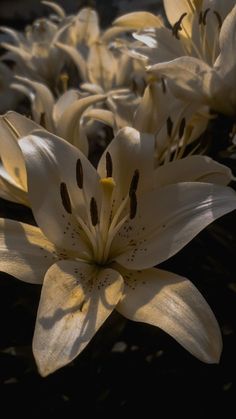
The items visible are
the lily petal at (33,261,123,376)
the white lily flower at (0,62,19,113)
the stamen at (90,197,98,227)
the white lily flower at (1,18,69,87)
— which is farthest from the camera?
the white lily flower at (0,62,19,113)

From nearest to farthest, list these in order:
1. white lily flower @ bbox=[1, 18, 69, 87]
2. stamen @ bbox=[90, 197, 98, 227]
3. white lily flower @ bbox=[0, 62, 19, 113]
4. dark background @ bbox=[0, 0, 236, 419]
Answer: stamen @ bbox=[90, 197, 98, 227], dark background @ bbox=[0, 0, 236, 419], white lily flower @ bbox=[1, 18, 69, 87], white lily flower @ bbox=[0, 62, 19, 113]

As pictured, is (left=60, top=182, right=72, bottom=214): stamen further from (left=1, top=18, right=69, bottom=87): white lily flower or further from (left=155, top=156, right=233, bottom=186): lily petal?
(left=1, top=18, right=69, bottom=87): white lily flower

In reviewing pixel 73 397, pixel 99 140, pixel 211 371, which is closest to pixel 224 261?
pixel 211 371

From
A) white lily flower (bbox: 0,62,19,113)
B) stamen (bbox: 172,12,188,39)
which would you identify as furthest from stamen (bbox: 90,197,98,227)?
white lily flower (bbox: 0,62,19,113)

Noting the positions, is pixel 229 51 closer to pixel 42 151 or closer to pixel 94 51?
pixel 42 151

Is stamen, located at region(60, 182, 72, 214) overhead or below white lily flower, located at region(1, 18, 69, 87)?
overhead

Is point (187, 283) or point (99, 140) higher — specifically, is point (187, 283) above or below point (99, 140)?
above

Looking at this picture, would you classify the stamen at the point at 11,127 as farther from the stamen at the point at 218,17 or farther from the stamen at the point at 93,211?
the stamen at the point at 218,17
